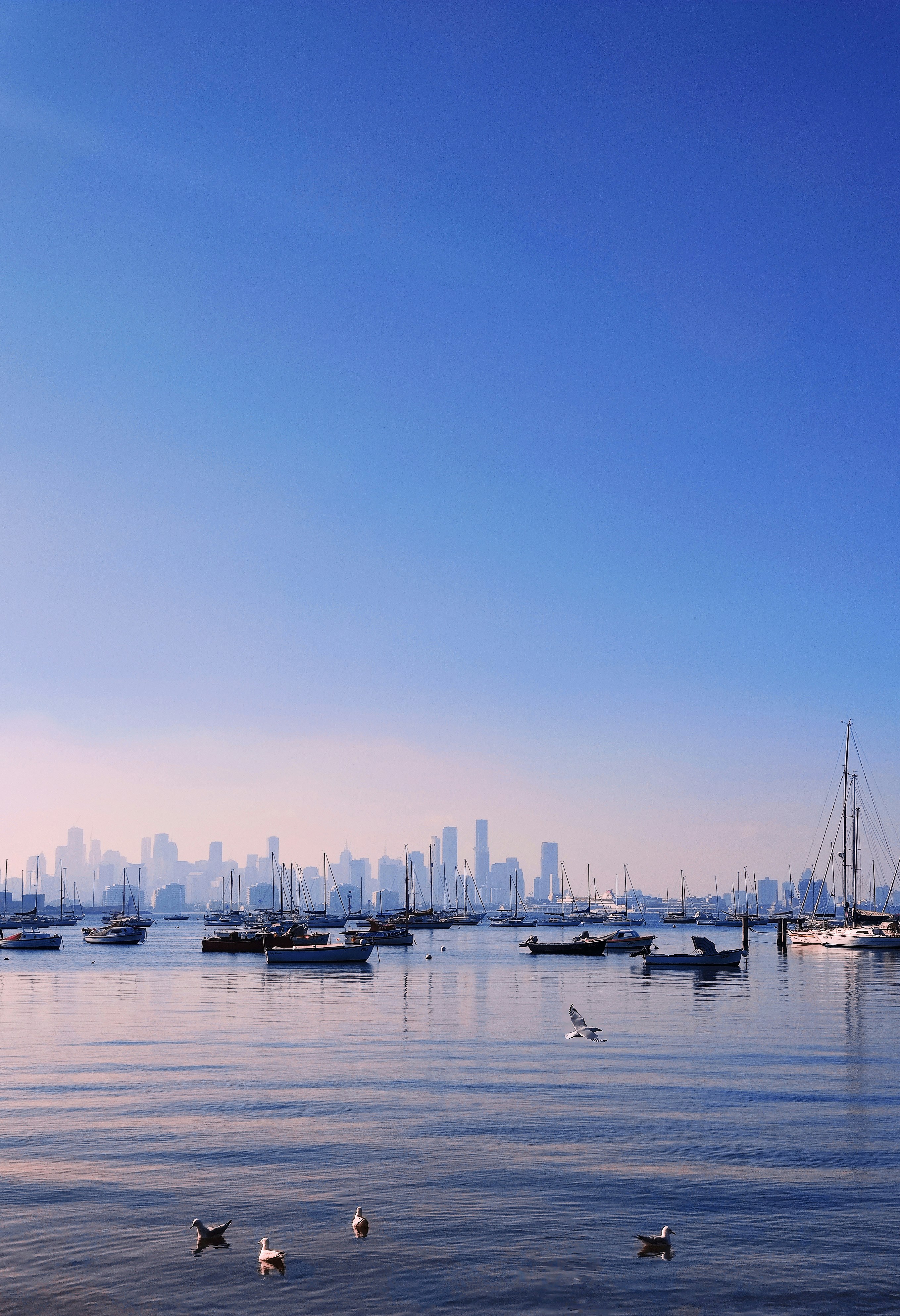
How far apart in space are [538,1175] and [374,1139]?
5528 mm

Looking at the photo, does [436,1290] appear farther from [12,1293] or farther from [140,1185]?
[140,1185]

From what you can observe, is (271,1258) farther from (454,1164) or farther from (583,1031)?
(583,1031)

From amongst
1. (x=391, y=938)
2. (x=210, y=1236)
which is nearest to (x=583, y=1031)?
(x=210, y=1236)

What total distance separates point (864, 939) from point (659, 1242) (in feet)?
419

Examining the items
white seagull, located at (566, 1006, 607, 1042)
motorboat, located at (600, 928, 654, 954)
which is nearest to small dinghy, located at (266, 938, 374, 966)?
motorboat, located at (600, 928, 654, 954)

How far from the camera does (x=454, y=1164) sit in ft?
82.1

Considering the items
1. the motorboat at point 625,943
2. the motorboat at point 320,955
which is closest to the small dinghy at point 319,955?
the motorboat at point 320,955

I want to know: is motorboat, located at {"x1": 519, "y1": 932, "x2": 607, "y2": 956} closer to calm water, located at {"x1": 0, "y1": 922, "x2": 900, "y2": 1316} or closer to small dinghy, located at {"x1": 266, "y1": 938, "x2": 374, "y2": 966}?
small dinghy, located at {"x1": 266, "y1": 938, "x2": 374, "y2": 966}

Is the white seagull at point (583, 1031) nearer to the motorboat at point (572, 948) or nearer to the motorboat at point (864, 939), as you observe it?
the motorboat at point (572, 948)

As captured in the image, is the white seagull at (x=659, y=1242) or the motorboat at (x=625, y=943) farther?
the motorboat at (x=625, y=943)

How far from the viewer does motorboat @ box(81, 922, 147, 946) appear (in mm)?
176875

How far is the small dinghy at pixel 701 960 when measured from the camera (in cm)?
10306

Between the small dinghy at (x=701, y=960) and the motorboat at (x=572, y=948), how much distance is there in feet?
92.8

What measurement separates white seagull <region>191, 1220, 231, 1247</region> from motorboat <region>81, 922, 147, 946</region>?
546 feet
